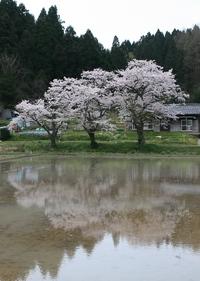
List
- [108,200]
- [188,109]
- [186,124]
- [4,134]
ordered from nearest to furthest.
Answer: [108,200]
[4,134]
[186,124]
[188,109]

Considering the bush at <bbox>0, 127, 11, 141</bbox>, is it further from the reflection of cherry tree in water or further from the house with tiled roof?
the reflection of cherry tree in water

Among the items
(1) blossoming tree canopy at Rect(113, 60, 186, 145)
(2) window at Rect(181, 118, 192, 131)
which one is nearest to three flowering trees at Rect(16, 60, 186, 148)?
(1) blossoming tree canopy at Rect(113, 60, 186, 145)

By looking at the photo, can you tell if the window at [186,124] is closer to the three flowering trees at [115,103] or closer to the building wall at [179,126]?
the building wall at [179,126]

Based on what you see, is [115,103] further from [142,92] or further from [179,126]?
[179,126]

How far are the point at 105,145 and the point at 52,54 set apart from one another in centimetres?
3239

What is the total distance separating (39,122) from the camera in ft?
113

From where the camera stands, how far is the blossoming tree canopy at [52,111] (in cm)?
3384

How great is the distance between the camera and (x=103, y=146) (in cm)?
3359

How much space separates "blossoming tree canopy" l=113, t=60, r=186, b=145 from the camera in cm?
3297

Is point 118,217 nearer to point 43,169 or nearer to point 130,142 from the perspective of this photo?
point 43,169

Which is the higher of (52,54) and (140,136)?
(52,54)

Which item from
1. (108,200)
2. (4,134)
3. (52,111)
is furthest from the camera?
(4,134)

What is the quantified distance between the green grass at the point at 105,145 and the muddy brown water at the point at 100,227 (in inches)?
430

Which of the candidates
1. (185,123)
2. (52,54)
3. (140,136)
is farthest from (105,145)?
(52,54)
